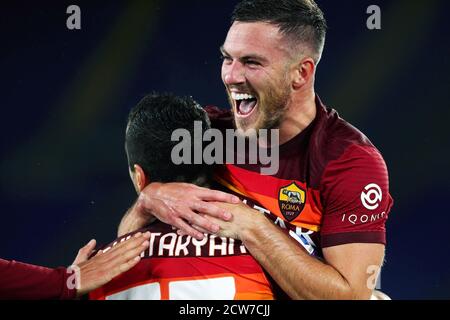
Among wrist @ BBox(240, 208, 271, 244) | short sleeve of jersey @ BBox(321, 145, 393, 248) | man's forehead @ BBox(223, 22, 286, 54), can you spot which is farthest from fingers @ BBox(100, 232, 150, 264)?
man's forehead @ BBox(223, 22, 286, 54)

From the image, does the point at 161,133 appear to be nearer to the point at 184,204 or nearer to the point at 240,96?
the point at 184,204

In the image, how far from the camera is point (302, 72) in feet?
8.21

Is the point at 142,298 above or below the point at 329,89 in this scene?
below

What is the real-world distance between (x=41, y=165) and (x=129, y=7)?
99 centimetres

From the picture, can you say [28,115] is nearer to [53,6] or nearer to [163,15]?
[53,6]

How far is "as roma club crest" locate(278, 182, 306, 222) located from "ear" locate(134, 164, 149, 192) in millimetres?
538

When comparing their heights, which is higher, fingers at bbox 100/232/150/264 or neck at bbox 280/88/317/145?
neck at bbox 280/88/317/145

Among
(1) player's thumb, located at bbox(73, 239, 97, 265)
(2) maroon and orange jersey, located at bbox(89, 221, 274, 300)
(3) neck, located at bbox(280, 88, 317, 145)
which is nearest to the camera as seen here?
(2) maroon and orange jersey, located at bbox(89, 221, 274, 300)

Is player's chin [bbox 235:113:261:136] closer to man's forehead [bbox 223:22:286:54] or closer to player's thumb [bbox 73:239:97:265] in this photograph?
man's forehead [bbox 223:22:286:54]

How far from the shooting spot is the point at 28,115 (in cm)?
374

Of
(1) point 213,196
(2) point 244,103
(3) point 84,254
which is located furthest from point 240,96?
(3) point 84,254

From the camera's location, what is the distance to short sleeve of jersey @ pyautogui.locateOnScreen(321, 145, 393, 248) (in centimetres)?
222

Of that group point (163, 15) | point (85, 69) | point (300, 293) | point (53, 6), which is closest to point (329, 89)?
point (163, 15)
